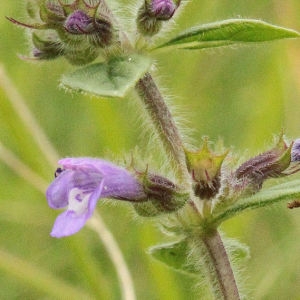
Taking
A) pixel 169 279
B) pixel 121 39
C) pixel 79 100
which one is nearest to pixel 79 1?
pixel 121 39

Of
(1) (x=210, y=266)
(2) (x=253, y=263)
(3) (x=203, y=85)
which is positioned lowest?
(2) (x=253, y=263)

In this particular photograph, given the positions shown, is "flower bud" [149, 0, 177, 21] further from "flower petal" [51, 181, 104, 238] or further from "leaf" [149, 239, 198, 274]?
"leaf" [149, 239, 198, 274]

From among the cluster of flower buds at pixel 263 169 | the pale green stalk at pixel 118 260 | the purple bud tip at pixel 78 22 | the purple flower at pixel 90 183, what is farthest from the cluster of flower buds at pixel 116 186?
the pale green stalk at pixel 118 260

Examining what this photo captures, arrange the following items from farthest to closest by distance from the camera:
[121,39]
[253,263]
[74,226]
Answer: [253,263], [121,39], [74,226]

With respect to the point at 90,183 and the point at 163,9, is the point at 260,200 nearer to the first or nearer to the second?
the point at 90,183

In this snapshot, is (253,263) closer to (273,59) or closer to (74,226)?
(273,59)

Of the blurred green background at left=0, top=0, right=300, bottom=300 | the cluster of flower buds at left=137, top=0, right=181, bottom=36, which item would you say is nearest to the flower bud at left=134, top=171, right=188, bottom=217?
the cluster of flower buds at left=137, top=0, right=181, bottom=36
